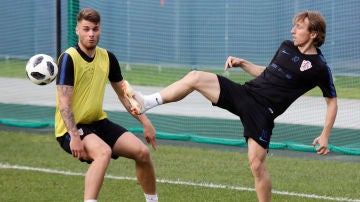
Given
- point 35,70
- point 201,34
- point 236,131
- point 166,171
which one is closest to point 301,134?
point 236,131

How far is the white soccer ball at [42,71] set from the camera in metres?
8.17

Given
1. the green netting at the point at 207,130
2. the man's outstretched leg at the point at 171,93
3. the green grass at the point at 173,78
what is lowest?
the green netting at the point at 207,130

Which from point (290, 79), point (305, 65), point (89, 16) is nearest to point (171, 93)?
point (89, 16)

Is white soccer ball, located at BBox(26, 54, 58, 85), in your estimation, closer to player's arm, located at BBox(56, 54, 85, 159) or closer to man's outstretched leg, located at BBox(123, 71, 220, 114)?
player's arm, located at BBox(56, 54, 85, 159)

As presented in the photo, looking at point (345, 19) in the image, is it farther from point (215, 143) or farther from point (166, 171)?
point (166, 171)

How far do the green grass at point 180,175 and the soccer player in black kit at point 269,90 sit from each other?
1618mm

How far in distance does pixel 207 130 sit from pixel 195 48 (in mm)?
4426

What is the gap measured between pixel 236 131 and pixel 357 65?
3903mm

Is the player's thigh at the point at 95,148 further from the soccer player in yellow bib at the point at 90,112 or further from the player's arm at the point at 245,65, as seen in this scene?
the player's arm at the point at 245,65

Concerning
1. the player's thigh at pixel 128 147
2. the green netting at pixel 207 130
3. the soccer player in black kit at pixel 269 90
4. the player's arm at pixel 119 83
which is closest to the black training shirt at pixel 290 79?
the soccer player in black kit at pixel 269 90

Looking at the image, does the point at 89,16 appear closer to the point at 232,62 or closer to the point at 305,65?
the point at 232,62

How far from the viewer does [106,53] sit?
8070 mm

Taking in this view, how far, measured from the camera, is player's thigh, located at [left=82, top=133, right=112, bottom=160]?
7551 millimetres

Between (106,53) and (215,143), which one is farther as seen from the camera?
(215,143)
